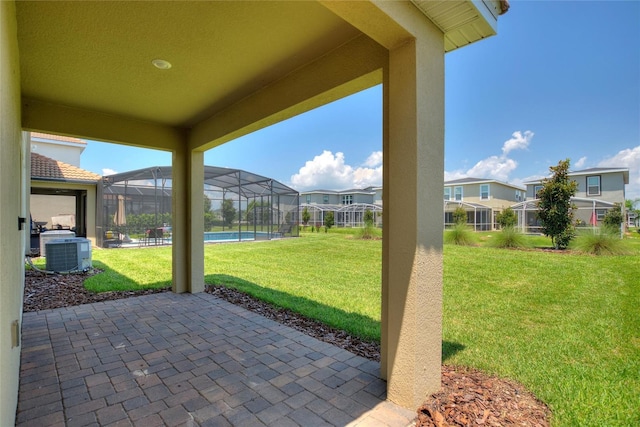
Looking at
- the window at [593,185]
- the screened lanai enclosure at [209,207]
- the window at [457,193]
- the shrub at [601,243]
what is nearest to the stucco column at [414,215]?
the shrub at [601,243]

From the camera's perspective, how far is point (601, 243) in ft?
31.7

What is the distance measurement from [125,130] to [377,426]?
541cm

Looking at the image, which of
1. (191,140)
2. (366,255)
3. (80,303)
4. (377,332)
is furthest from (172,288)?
(366,255)

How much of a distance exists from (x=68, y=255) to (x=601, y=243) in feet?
51.4

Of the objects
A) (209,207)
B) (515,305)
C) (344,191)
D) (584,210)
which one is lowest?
(515,305)

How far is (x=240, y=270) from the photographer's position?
7996mm

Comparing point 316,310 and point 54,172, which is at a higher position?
point 54,172

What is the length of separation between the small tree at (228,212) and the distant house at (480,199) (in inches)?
635

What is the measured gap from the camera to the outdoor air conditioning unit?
713 cm

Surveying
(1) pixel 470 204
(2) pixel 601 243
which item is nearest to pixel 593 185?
(1) pixel 470 204

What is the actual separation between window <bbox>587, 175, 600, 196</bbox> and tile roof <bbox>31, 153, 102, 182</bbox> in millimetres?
31124

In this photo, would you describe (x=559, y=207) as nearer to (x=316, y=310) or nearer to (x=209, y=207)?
(x=316, y=310)

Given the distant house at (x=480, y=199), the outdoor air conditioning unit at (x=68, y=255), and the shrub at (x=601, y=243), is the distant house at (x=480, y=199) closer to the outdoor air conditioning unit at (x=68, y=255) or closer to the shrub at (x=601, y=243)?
the shrub at (x=601, y=243)

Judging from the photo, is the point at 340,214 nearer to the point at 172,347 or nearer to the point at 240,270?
the point at 240,270
